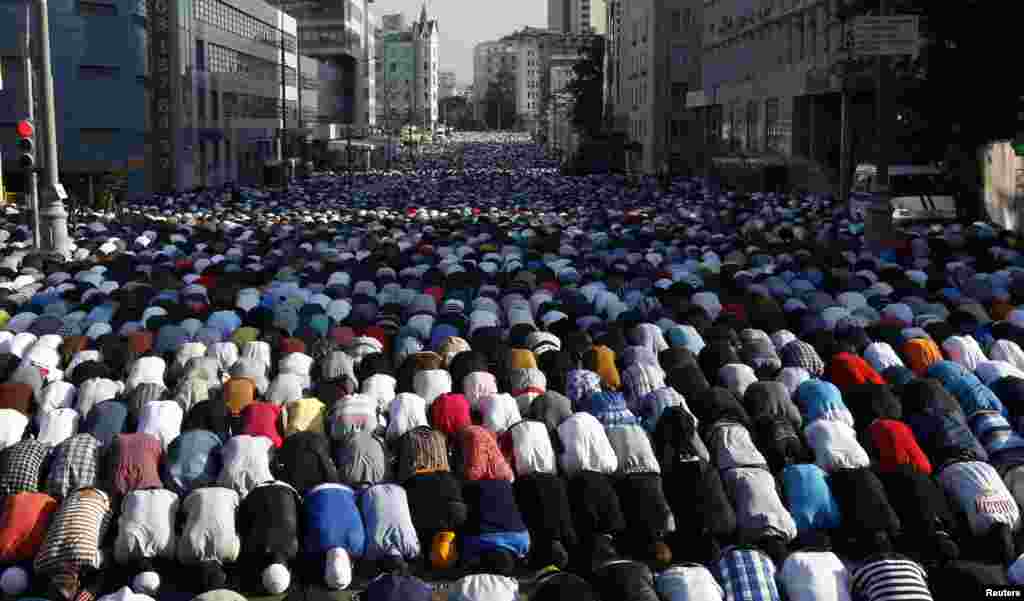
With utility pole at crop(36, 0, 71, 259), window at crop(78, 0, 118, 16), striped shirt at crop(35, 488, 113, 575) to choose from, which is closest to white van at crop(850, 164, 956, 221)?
utility pole at crop(36, 0, 71, 259)

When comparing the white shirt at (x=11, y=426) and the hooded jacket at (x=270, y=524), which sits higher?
the white shirt at (x=11, y=426)

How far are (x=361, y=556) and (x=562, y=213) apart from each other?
36.0 m

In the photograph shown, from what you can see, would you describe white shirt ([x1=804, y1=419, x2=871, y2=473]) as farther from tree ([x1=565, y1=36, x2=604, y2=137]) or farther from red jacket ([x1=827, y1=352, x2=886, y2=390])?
tree ([x1=565, y1=36, x2=604, y2=137])

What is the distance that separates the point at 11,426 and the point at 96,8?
47290 millimetres

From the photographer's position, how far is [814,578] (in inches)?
380

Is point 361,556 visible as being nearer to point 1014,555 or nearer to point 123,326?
point 1014,555

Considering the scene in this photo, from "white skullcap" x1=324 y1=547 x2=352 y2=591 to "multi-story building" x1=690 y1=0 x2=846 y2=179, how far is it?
39.7m

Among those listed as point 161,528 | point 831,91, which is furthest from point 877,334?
point 831,91

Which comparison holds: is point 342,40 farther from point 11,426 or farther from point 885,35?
point 11,426

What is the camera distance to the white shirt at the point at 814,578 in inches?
377

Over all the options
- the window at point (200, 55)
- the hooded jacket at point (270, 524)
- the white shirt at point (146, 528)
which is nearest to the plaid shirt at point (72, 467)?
the white shirt at point (146, 528)

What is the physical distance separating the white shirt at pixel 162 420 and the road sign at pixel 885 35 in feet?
47.6

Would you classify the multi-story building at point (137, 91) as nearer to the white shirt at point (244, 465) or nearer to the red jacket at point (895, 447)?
the white shirt at point (244, 465)

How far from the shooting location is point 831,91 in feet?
158
